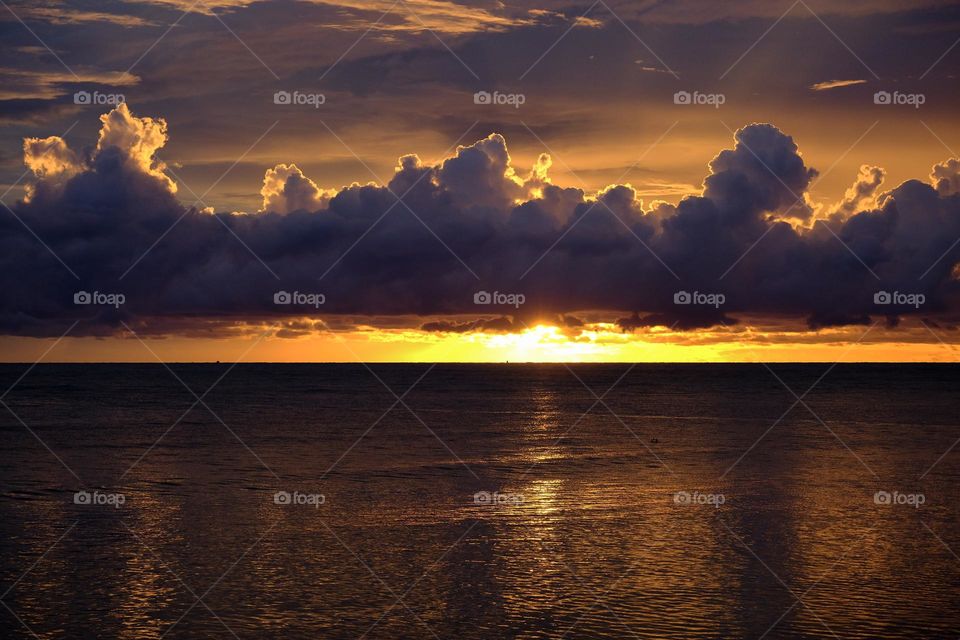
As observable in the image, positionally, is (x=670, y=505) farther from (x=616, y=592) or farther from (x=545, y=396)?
(x=545, y=396)

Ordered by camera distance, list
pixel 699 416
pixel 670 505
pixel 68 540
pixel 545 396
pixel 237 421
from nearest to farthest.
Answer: pixel 68 540 < pixel 670 505 < pixel 237 421 < pixel 699 416 < pixel 545 396

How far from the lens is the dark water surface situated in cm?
2992

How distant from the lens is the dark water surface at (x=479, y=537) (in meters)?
29.9

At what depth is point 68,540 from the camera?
39.9 m

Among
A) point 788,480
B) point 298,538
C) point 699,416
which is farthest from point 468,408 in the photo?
point 298,538

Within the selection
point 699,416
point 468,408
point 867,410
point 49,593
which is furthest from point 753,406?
point 49,593

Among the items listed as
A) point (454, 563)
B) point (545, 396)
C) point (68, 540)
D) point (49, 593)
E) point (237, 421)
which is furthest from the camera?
point (545, 396)

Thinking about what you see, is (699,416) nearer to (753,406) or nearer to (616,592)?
(753,406)

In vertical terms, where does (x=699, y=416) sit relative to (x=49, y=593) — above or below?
above

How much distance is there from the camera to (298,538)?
40312 mm

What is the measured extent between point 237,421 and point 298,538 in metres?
69.6

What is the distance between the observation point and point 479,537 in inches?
1590

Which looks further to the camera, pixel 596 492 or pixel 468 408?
pixel 468 408

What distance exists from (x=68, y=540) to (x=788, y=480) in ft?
125
